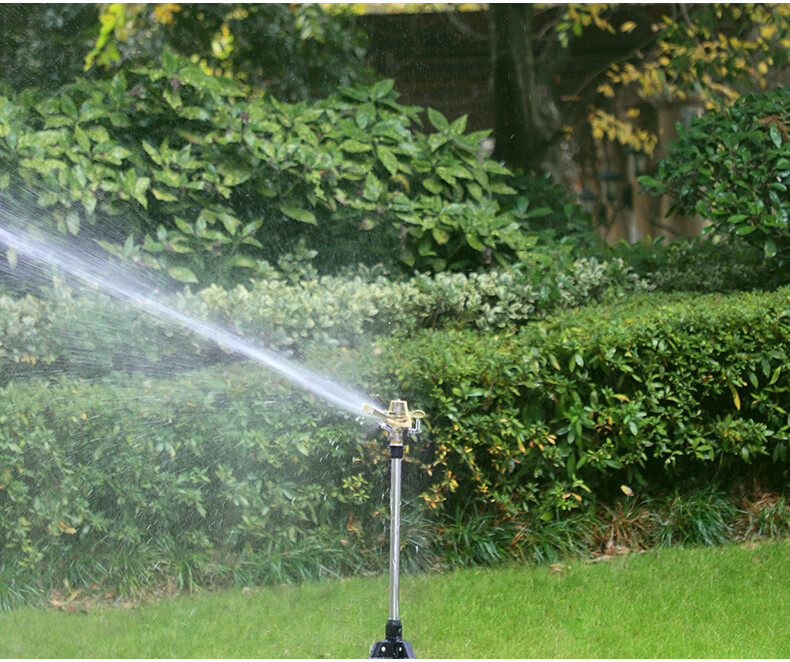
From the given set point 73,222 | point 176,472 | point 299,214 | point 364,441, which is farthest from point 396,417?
point 73,222

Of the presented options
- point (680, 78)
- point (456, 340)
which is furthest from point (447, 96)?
point (456, 340)

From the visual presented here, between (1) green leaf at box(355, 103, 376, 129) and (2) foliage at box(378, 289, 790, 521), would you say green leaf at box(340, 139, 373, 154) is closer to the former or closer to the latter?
(1) green leaf at box(355, 103, 376, 129)

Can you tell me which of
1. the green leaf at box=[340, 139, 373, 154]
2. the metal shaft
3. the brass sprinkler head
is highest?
the green leaf at box=[340, 139, 373, 154]

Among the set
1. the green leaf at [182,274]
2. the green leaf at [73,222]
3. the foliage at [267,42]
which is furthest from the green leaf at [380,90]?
the green leaf at [73,222]

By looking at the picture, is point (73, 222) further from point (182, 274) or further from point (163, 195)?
point (182, 274)

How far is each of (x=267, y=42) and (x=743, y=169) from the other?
10.6 feet

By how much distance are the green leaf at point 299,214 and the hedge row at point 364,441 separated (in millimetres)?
1143

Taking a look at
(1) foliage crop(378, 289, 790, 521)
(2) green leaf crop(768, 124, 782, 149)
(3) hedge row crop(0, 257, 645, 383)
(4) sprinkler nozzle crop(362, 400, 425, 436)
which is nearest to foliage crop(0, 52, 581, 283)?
(3) hedge row crop(0, 257, 645, 383)

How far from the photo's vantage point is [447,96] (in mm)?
7020

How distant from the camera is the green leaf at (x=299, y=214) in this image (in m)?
4.69

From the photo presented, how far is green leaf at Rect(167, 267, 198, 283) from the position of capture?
4.34 meters

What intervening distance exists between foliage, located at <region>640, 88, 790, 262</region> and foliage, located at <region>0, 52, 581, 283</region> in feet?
3.21

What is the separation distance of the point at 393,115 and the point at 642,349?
220 centimetres

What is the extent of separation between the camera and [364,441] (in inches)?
141
